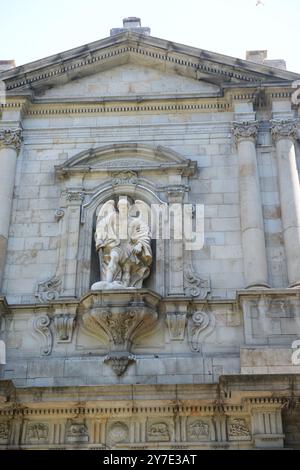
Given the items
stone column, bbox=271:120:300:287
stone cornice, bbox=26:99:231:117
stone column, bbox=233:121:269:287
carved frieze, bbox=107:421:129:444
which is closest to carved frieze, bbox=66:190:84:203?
stone cornice, bbox=26:99:231:117

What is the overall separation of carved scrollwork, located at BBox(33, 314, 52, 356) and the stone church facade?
0.07ft

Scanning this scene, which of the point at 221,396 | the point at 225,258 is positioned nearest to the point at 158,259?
the point at 225,258

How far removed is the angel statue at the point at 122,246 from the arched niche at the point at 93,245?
21cm

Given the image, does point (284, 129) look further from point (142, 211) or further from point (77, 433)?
point (77, 433)

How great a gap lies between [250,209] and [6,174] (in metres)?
4.91

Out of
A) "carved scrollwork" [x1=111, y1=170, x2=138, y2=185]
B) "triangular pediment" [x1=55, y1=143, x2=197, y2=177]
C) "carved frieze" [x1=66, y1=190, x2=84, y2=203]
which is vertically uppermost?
"triangular pediment" [x1=55, y1=143, x2=197, y2=177]

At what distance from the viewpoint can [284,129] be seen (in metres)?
14.3

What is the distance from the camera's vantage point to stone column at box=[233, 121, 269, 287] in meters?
12.5

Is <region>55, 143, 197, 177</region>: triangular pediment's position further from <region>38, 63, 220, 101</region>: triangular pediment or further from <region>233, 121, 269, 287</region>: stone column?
<region>38, 63, 220, 101</region>: triangular pediment

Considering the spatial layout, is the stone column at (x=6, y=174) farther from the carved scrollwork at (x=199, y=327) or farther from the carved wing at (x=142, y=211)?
the carved scrollwork at (x=199, y=327)

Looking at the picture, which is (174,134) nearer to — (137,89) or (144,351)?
(137,89)

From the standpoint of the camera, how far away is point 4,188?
13852 millimetres

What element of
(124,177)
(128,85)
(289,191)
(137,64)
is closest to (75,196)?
(124,177)

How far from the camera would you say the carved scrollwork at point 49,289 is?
12580mm
